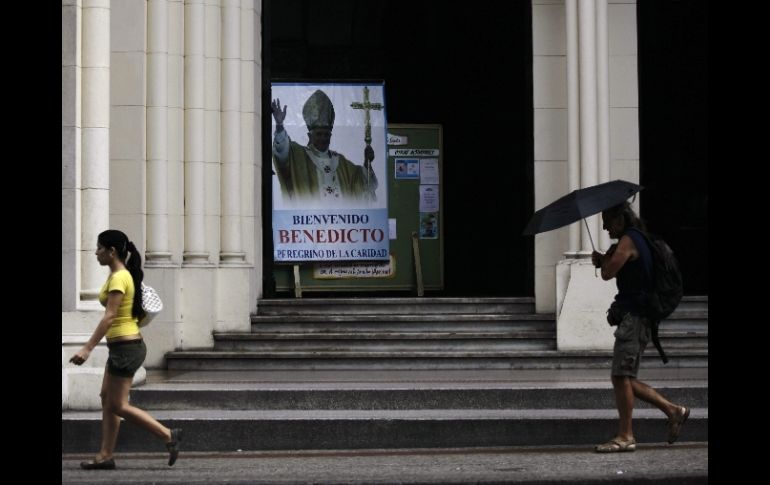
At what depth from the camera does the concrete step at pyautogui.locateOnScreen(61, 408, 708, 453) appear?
11.4 meters

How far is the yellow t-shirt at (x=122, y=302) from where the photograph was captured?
10.0 metres

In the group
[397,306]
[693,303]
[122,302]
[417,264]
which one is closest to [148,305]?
[122,302]

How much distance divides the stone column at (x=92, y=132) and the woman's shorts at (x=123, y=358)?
2959mm

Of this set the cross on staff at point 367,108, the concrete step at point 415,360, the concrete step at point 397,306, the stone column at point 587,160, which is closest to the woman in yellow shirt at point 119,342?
the concrete step at point 415,360

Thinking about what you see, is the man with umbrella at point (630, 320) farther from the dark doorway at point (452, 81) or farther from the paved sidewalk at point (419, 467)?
the dark doorway at point (452, 81)

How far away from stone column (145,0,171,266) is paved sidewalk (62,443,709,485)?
4048 mm

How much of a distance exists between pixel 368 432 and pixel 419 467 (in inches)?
46.9

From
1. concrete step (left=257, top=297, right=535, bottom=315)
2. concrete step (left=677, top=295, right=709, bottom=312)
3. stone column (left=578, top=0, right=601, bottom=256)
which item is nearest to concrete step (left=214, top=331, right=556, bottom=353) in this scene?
concrete step (left=257, top=297, right=535, bottom=315)

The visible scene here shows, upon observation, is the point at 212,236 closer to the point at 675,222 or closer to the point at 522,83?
the point at 522,83

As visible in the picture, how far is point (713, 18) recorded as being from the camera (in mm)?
11031

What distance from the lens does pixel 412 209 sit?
1852 centimetres

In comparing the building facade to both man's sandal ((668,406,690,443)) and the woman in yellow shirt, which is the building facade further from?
the woman in yellow shirt

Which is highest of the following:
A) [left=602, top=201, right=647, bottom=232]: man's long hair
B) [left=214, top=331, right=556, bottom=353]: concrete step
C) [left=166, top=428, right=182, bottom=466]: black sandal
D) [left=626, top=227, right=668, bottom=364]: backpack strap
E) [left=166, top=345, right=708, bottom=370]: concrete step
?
[left=602, top=201, right=647, bottom=232]: man's long hair
